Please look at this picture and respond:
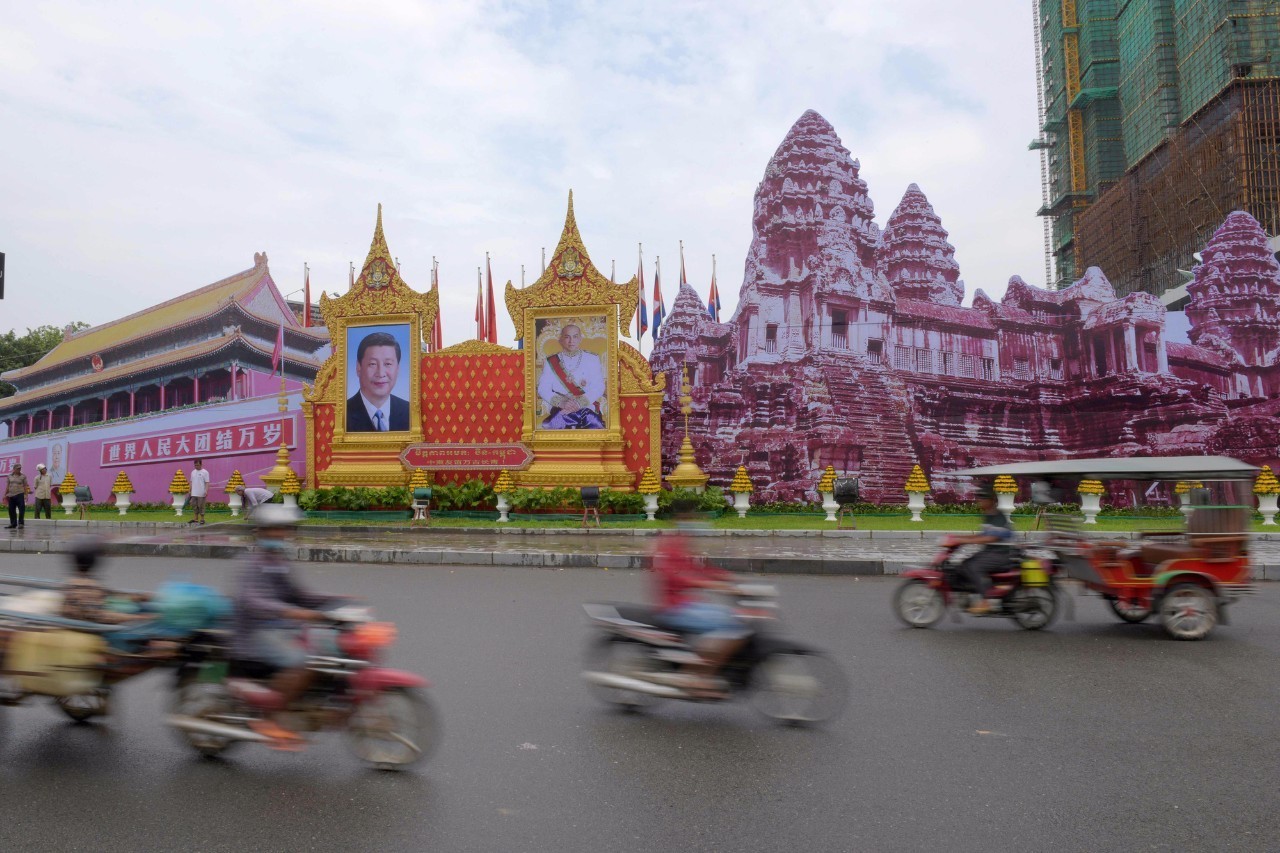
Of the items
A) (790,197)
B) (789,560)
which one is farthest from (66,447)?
(789,560)

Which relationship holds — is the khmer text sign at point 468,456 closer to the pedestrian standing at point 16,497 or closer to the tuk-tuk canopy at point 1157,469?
the pedestrian standing at point 16,497

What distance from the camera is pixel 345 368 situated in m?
20.2

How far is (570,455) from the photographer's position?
18969mm

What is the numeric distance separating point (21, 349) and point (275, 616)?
47.8 m

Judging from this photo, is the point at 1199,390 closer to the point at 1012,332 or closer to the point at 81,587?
the point at 1012,332

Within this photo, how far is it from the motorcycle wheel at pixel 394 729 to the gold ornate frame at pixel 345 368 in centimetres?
1636

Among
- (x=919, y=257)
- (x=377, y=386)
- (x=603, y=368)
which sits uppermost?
(x=919, y=257)

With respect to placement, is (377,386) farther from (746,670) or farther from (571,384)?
(746,670)

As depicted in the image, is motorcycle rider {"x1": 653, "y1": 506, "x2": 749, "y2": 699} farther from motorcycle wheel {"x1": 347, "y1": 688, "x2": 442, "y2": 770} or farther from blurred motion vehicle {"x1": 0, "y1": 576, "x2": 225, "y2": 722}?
blurred motion vehicle {"x1": 0, "y1": 576, "x2": 225, "y2": 722}

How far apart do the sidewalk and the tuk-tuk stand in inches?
147

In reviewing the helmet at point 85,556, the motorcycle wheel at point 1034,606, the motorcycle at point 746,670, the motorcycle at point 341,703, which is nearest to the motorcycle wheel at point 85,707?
the helmet at point 85,556

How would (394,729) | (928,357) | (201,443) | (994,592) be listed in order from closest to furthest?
1. (394,729)
2. (994,592)
3. (928,357)
4. (201,443)

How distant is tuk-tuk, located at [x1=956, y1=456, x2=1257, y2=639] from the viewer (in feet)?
20.8

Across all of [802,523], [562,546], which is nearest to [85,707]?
[562,546]
